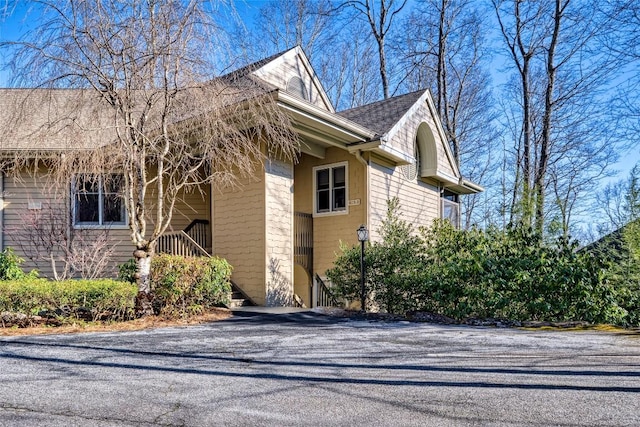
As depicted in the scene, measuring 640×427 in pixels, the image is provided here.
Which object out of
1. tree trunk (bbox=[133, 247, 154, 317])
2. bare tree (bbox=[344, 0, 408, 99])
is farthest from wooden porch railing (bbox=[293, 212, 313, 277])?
bare tree (bbox=[344, 0, 408, 99])

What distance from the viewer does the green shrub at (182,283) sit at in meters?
7.50

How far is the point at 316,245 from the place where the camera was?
1172 centimetres

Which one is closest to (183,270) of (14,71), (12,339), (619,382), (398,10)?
(12,339)

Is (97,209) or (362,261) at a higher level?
(97,209)

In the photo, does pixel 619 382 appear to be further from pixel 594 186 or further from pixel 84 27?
pixel 594 186

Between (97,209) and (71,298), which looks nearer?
(71,298)

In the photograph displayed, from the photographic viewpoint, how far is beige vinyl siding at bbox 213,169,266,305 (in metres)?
9.62

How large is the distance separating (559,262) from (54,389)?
7.32 meters

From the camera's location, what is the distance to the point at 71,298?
679 cm

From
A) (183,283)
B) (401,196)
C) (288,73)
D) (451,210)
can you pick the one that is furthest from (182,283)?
(451,210)

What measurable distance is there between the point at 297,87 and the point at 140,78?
8.59 m

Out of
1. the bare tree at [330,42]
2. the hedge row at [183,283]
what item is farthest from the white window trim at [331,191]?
the bare tree at [330,42]

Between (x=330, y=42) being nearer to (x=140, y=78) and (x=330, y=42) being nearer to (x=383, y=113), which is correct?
(x=383, y=113)

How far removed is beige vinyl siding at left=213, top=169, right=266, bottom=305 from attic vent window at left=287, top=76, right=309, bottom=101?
5.45 meters
